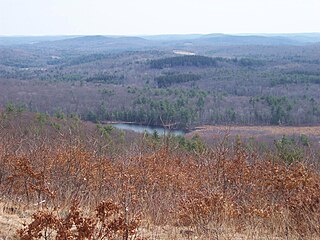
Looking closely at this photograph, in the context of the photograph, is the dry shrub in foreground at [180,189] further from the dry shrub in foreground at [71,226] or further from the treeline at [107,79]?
the treeline at [107,79]

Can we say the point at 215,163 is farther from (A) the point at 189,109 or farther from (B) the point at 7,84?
(B) the point at 7,84

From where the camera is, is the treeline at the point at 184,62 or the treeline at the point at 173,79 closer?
the treeline at the point at 173,79

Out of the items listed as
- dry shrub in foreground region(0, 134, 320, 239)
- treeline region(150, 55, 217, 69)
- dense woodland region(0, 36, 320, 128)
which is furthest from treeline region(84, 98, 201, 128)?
treeline region(150, 55, 217, 69)

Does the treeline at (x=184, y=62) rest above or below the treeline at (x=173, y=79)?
above

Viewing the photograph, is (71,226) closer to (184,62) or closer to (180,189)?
(180,189)

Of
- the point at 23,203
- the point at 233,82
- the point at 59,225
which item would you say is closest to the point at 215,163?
the point at 23,203

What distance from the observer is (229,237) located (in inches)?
198

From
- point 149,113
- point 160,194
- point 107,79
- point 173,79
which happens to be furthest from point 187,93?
point 160,194

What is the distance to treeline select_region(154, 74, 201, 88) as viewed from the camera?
102m

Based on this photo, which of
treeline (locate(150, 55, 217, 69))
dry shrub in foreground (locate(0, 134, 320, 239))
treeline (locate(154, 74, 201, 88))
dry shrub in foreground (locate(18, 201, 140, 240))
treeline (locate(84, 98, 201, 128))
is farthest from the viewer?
treeline (locate(150, 55, 217, 69))

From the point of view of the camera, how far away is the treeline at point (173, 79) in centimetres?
10150

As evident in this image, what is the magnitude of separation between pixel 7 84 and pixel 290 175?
3356 inches

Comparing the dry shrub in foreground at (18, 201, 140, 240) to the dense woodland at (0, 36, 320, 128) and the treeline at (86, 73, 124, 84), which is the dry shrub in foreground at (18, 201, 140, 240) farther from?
the treeline at (86, 73, 124, 84)

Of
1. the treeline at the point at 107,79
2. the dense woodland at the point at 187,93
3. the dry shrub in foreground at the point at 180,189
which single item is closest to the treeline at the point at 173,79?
the dense woodland at the point at 187,93
